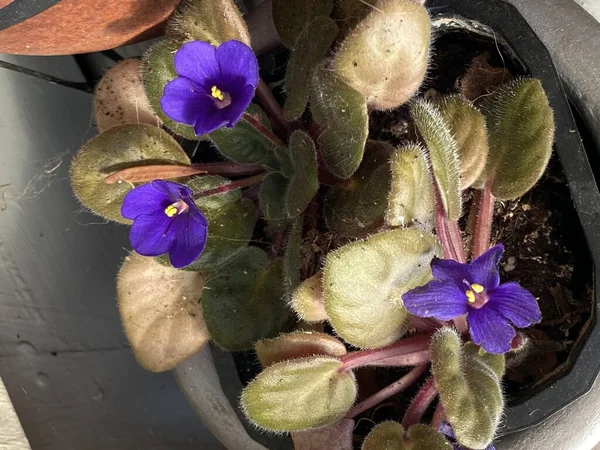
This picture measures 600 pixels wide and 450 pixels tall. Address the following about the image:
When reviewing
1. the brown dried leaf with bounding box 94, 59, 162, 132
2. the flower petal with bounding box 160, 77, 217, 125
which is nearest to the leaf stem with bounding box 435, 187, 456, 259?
the flower petal with bounding box 160, 77, 217, 125

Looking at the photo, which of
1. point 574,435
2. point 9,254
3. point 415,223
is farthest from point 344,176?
point 9,254

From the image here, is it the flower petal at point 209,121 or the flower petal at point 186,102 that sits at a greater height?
the flower petal at point 186,102

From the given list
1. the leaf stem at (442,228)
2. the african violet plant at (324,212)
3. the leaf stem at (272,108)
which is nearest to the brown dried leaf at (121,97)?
the african violet plant at (324,212)

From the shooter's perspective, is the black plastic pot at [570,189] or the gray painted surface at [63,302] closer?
the black plastic pot at [570,189]

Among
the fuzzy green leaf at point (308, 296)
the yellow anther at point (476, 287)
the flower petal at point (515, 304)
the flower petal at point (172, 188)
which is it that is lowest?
the fuzzy green leaf at point (308, 296)

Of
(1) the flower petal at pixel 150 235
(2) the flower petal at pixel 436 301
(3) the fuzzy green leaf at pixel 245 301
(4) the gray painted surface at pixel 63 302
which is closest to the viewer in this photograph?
(2) the flower petal at pixel 436 301

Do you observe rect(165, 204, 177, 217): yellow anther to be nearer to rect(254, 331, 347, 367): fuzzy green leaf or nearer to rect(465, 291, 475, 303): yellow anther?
rect(254, 331, 347, 367): fuzzy green leaf

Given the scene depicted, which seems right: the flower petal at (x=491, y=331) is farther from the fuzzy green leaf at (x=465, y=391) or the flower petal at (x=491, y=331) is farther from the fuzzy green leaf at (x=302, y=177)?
the fuzzy green leaf at (x=302, y=177)

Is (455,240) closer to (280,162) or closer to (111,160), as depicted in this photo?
(280,162)
